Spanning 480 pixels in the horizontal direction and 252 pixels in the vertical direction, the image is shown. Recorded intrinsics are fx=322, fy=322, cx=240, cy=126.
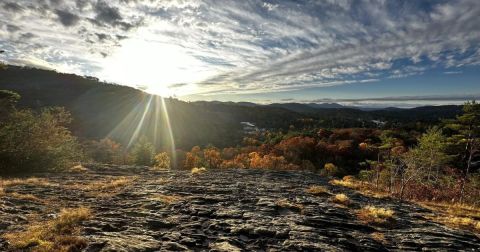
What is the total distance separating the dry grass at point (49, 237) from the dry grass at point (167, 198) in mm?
8183

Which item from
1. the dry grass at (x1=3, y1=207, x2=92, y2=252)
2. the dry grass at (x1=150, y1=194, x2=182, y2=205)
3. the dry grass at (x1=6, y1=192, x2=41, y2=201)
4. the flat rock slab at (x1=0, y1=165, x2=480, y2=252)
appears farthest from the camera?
the dry grass at (x1=150, y1=194, x2=182, y2=205)

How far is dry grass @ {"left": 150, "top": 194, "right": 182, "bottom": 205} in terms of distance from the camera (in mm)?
24817

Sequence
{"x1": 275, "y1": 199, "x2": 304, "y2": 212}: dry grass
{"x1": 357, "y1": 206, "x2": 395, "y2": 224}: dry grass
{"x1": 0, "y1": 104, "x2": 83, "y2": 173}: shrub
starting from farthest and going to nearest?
{"x1": 0, "y1": 104, "x2": 83, "y2": 173}: shrub < {"x1": 275, "y1": 199, "x2": 304, "y2": 212}: dry grass < {"x1": 357, "y1": 206, "x2": 395, "y2": 224}: dry grass

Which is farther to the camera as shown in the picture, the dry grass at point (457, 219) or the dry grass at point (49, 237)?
the dry grass at point (457, 219)

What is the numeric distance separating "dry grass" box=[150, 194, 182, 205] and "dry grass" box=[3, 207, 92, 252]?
8.18 m

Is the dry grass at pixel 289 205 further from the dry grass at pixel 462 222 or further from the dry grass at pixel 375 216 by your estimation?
the dry grass at pixel 462 222

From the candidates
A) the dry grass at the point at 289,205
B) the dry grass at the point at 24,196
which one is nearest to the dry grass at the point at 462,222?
the dry grass at the point at 289,205

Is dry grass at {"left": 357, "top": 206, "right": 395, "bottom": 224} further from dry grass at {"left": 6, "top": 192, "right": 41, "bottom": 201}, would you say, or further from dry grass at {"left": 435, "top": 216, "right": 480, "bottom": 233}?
dry grass at {"left": 6, "top": 192, "right": 41, "bottom": 201}

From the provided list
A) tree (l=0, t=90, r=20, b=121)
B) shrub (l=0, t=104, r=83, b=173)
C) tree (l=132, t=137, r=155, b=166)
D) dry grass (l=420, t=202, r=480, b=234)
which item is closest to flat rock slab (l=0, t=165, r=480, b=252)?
dry grass (l=420, t=202, r=480, b=234)

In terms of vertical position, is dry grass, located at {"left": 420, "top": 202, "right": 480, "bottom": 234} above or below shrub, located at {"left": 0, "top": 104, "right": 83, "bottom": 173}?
below

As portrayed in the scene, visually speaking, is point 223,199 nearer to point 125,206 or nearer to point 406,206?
point 125,206

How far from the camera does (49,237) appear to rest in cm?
1418

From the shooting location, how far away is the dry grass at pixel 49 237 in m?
13.0

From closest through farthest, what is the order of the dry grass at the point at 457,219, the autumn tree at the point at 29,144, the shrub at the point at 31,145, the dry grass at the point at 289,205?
the dry grass at the point at 457,219, the dry grass at the point at 289,205, the autumn tree at the point at 29,144, the shrub at the point at 31,145
